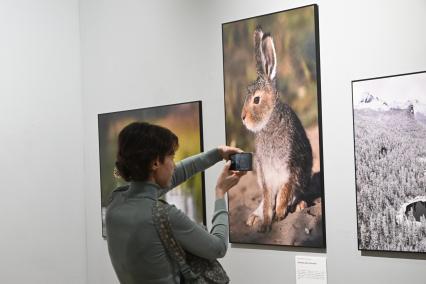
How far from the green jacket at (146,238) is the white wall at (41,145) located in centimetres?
160

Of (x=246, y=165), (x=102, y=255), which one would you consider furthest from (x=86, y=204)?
(x=246, y=165)

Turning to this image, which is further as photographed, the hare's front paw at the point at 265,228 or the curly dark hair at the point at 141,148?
the hare's front paw at the point at 265,228

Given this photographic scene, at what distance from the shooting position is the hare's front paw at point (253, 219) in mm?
2871

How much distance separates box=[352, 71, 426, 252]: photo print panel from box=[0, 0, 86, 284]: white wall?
5.95 feet

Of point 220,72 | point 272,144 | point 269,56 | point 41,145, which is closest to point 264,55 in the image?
point 269,56

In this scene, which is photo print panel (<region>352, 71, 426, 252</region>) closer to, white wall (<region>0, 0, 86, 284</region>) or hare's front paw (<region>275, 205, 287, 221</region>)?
hare's front paw (<region>275, 205, 287, 221</region>)

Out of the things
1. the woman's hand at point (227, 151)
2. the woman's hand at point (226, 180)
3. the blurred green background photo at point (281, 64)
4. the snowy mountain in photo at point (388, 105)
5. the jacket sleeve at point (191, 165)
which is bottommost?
the woman's hand at point (226, 180)

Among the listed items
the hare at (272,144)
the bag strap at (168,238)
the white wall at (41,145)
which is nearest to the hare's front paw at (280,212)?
the hare at (272,144)

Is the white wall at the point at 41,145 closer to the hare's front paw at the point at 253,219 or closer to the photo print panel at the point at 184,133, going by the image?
the photo print panel at the point at 184,133

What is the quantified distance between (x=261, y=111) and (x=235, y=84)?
20 cm

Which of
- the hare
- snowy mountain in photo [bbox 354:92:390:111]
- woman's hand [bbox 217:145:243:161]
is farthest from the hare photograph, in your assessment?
woman's hand [bbox 217:145:243:161]

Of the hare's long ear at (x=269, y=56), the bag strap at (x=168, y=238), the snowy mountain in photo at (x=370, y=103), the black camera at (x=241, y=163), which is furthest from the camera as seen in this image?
the hare's long ear at (x=269, y=56)

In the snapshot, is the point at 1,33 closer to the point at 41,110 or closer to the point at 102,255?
the point at 41,110

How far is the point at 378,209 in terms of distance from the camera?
8.20 feet
